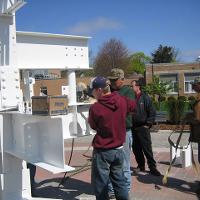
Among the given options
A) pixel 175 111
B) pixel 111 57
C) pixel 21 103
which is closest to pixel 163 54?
pixel 111 57

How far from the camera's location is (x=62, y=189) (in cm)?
704

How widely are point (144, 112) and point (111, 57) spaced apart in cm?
5454

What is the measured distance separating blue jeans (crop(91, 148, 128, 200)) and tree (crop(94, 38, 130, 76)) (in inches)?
2113

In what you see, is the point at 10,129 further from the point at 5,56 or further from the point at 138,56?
the point at 138,56

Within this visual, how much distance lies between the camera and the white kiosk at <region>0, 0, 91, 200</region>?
4613mm

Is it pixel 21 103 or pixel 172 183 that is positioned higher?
pixel 21 103

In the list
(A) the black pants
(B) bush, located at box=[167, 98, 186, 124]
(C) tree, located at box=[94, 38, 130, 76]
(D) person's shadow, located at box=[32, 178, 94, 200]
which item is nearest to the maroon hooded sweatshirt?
(D) person's shadow, located at box=[32, 178, 94, 200]

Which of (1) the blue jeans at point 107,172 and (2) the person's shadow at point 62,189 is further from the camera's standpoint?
(2) the person's shadow at point 62,189

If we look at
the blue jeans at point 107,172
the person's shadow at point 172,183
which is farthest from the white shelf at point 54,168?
the person's shadow at point 172,183

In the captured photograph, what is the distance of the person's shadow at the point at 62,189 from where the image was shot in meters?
6.63

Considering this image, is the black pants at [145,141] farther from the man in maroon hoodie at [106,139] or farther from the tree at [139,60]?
the tree at [139,60]

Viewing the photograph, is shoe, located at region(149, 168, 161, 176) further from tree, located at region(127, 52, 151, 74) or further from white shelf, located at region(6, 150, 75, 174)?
tree, located at region(127, 52, 151, 74)

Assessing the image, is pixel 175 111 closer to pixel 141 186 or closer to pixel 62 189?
pixel 141 186

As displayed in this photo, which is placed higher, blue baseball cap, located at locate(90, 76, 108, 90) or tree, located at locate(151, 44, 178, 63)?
tree, located at locate(151, 44, 178, 63)
